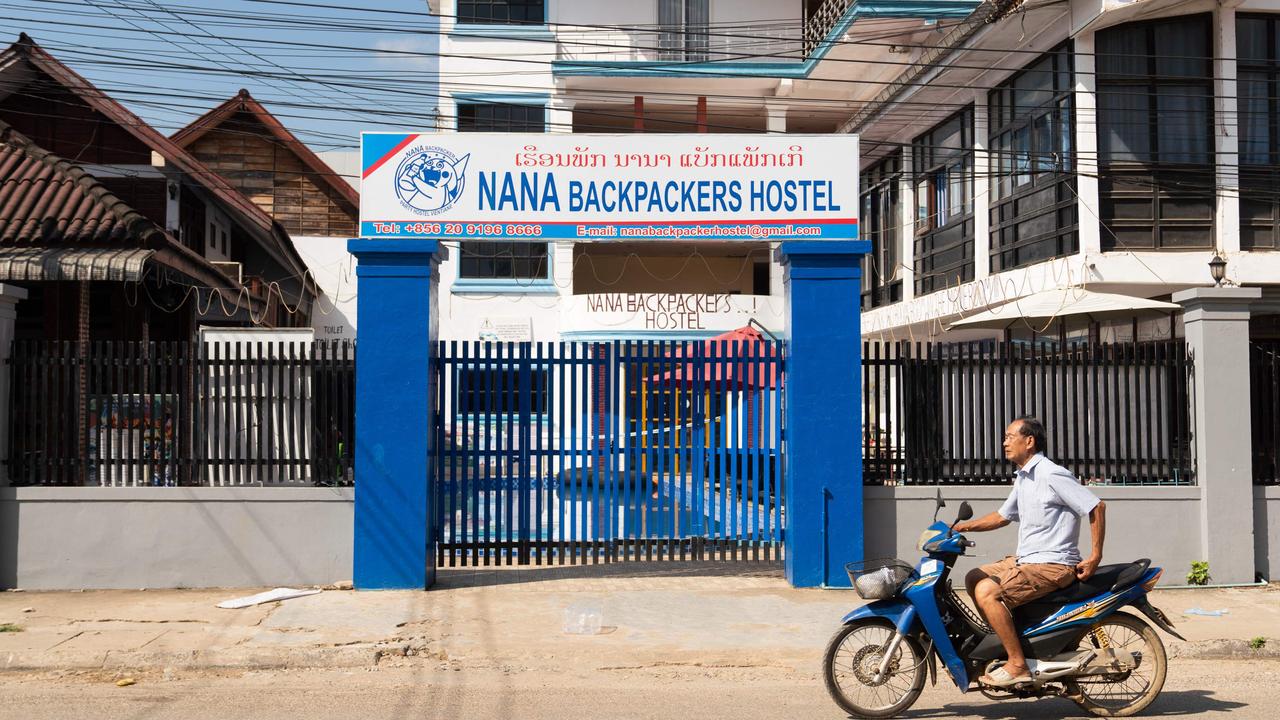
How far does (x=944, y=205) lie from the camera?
21.7m

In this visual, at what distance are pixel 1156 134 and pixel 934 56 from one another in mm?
5073

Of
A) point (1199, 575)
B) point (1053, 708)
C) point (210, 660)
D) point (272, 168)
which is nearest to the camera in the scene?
point (1053, 708)

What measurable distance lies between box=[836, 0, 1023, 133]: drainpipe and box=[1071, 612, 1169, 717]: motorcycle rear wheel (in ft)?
44.1

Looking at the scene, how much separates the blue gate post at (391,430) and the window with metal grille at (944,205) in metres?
13.0

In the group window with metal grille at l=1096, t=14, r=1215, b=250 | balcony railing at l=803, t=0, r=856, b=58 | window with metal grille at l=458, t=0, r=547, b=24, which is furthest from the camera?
window with metal grille at l=458, t=0, r=547, b=24

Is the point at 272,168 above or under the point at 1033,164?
above

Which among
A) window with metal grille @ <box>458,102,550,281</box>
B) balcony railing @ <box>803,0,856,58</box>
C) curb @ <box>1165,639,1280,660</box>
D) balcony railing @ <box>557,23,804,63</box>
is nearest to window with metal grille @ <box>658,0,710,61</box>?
balcony railing @ <box>557,23,804,63</box>

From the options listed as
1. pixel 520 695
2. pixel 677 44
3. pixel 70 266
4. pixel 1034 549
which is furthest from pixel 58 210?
pixel 677 44

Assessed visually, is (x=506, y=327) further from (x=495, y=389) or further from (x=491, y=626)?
(x=491, y=626)

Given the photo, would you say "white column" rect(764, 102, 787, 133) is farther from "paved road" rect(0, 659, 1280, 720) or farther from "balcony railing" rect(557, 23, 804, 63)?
"paved road" rect(0, 659, 1280, 720)

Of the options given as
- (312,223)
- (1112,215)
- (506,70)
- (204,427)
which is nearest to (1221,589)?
(1112,215)

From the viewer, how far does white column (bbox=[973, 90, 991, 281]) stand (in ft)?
64.1

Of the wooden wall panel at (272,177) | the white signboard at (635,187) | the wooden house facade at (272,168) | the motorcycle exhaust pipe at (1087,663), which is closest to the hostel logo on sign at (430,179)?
the white signboard at (635,187)

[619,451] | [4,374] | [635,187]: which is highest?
[635,187]
